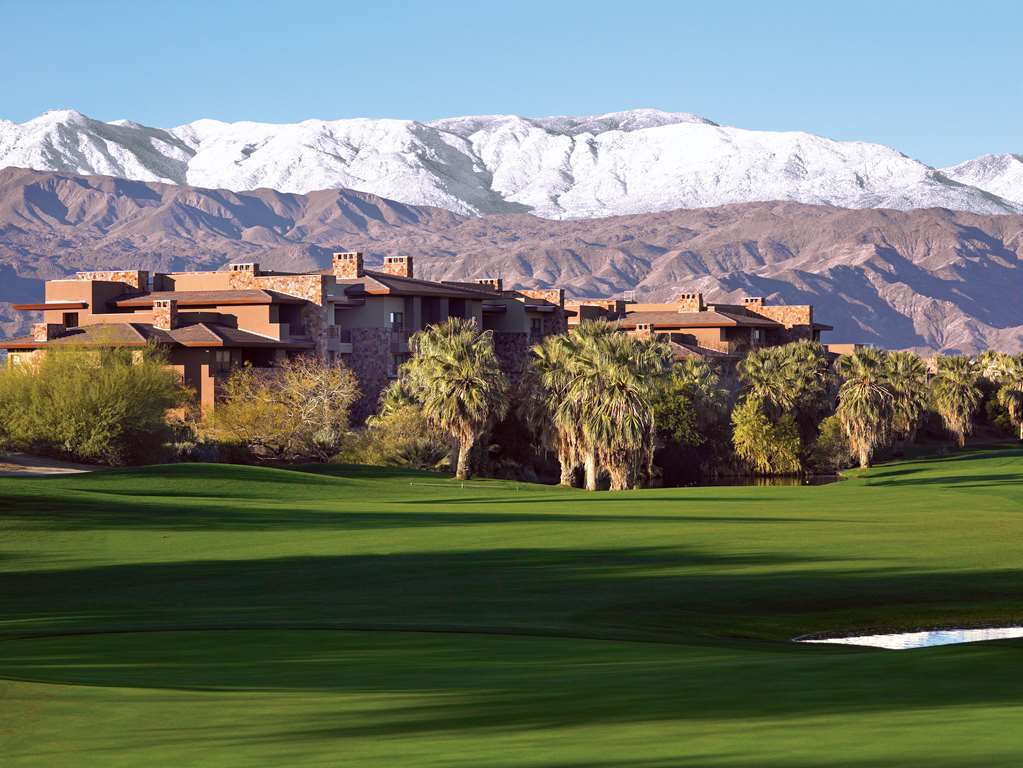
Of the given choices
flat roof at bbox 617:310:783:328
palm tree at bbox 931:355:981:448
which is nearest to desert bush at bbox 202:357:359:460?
palm tree at bbox 931:355:981:448

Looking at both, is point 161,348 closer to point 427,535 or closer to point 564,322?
point 564,322

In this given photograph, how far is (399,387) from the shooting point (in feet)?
296

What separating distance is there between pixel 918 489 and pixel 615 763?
60.3 m

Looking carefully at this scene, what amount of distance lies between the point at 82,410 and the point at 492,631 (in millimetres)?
50001

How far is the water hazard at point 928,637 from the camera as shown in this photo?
87.8 ft

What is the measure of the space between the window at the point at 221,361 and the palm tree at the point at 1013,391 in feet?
230

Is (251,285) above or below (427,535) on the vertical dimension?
above

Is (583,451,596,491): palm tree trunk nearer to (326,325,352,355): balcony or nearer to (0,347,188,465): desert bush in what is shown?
(0,347,188,465): desert bush

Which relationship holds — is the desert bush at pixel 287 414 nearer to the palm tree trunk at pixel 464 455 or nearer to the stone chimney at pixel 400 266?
the palm tree trunk at pixel 464 455

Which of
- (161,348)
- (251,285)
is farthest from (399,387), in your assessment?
(251,285)

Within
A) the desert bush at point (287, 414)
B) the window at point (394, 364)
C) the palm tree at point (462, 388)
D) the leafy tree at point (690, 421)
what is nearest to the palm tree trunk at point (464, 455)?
the palm tree at point (462, 388)

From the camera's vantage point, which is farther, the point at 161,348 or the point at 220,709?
the point at 161,348

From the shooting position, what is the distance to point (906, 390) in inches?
4683

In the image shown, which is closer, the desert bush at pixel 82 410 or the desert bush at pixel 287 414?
the desert bush at pixel 82 410
